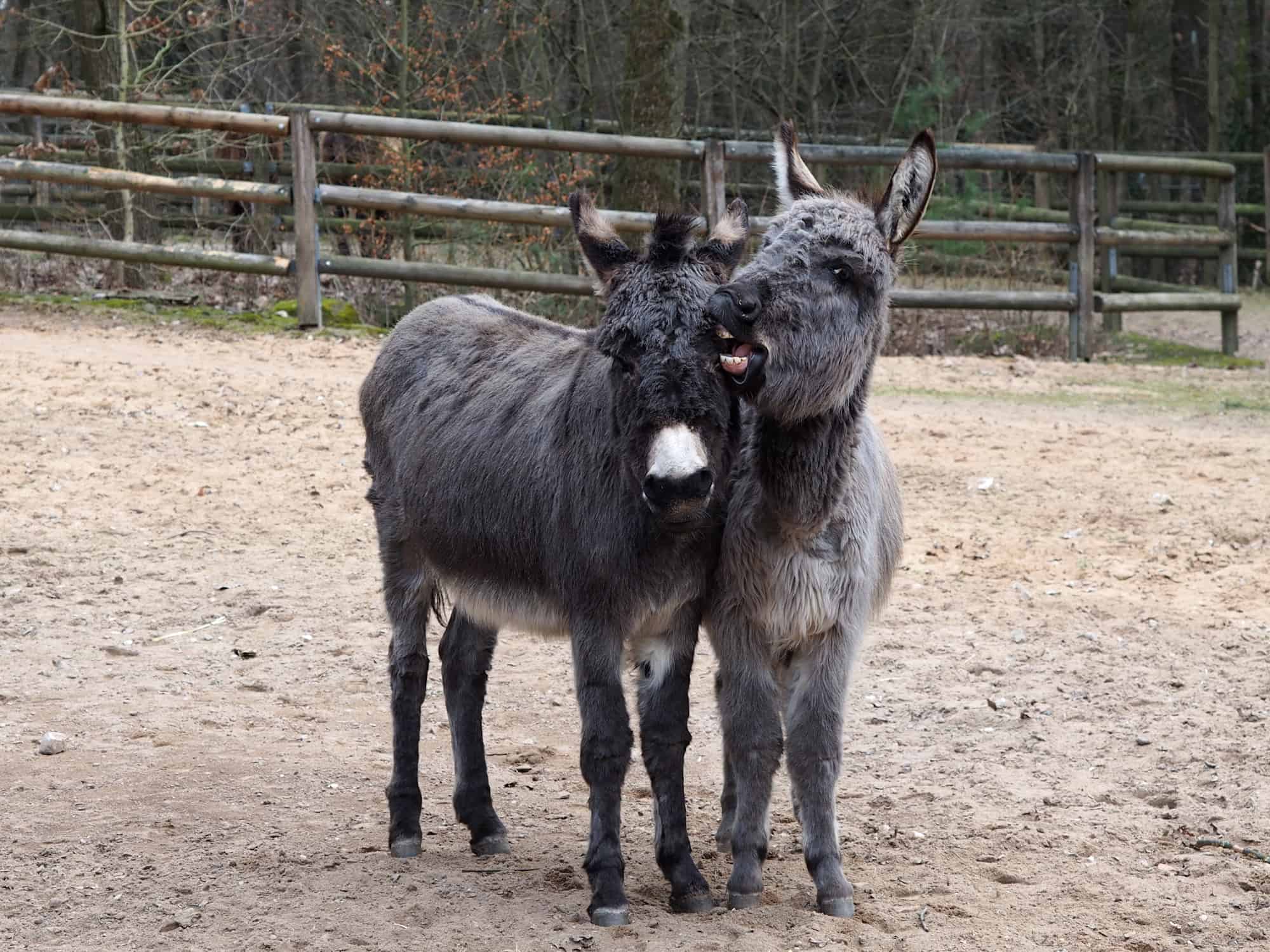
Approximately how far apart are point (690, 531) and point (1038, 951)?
4.76 feet

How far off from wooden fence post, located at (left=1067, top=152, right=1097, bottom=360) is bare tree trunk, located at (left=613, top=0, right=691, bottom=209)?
12.6ft

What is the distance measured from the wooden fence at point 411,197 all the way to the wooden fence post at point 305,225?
0.01 metres

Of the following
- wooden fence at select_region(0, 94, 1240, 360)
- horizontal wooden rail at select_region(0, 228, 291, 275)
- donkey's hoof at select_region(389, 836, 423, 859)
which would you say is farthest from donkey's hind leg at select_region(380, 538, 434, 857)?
horizontal wooden rail at select_region(0, 228, 291, 275)

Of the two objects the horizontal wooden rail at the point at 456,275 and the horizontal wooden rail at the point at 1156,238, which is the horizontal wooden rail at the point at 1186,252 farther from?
the horizontal wooden rail at the point at 456,275

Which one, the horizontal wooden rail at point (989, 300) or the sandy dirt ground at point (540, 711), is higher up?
the horizontal wooden rail at point (989, 300)

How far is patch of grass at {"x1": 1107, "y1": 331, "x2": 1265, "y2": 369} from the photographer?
1341 centimetres

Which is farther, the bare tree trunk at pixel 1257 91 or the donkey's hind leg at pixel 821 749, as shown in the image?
the bare tree trunk at pixel 1257 91

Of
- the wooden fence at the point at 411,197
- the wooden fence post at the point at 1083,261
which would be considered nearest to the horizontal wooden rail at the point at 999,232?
the wooden fence at the point at 411,197

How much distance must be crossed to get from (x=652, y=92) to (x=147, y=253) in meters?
4.97

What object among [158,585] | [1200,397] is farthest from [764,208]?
[158,585]

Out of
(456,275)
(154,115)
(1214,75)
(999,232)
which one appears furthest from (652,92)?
(1214,75)

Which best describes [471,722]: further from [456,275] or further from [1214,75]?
[1214,75]

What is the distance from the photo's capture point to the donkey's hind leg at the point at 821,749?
393 cm

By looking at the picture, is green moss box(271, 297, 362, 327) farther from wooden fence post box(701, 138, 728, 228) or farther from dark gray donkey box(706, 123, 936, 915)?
dark gray donkey box(706, 123, 936, 915)
